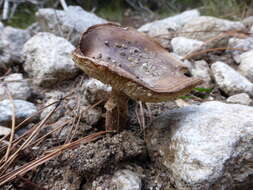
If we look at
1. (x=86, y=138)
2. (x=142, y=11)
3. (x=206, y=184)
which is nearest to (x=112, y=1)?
(x=142, y=11)

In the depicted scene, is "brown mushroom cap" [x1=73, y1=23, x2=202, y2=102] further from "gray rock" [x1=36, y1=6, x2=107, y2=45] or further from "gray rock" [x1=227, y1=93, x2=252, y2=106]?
"gray rock" [x1=36, y1=6, x2=107, y2=45]

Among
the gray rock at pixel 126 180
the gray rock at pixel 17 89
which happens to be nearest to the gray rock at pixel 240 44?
the gray rock at pixel 126 180

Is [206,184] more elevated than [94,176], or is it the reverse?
[206,184]

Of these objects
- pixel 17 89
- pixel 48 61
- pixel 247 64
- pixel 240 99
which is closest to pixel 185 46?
pixel 247 64

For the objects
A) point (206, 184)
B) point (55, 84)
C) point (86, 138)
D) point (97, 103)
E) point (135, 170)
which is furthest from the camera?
point (55, 84)

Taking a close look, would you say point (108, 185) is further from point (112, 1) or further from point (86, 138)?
point (112, 1)

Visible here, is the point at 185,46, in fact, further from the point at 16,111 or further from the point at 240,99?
the point at 16,111

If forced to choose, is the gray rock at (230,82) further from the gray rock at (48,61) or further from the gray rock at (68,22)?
the gray rock at (68,22)
